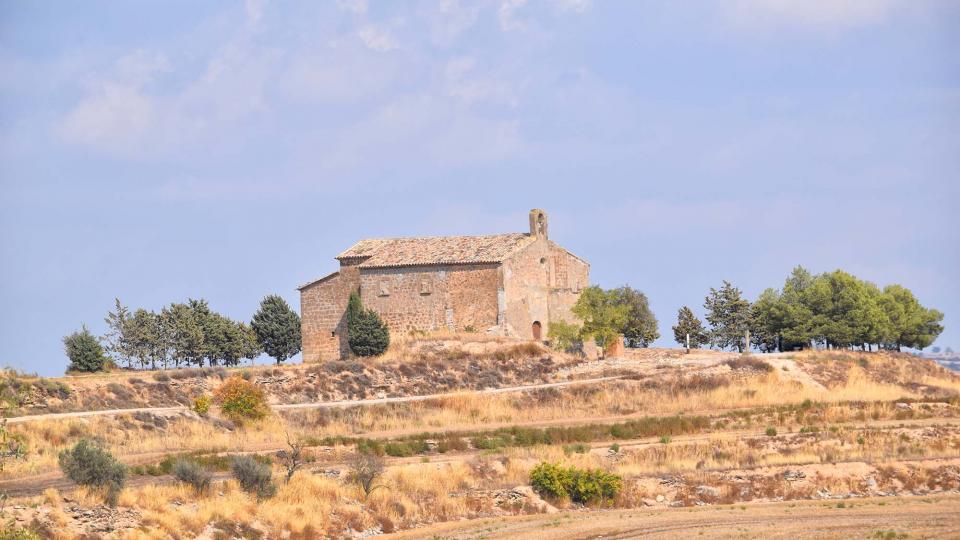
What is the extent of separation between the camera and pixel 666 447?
42.4m

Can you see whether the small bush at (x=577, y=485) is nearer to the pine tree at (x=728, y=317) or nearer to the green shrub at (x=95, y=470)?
the green shrub at (x=95, y=470)

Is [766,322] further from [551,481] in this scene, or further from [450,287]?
[551,481]

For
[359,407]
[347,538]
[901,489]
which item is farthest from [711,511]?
[359,407]

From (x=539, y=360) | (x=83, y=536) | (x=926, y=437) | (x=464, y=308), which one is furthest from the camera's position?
(x=464, y=308)

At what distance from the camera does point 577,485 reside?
3641 cm

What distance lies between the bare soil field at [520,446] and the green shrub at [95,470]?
1.05 ft

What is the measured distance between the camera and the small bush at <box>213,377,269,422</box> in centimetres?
4975

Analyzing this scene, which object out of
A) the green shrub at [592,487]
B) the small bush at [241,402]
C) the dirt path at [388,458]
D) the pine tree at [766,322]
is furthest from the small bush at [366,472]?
the pine tree at [766,322]

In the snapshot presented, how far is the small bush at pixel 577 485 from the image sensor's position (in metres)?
36.4

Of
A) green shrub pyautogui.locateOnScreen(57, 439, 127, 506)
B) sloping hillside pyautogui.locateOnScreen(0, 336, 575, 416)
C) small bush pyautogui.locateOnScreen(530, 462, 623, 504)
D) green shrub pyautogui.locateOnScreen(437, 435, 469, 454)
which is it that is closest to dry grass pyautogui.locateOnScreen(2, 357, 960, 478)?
green shrub pyautogui.locateOnScreen(437, 435, 469, 454)

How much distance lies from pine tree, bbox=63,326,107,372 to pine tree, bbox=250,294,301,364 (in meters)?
13.5

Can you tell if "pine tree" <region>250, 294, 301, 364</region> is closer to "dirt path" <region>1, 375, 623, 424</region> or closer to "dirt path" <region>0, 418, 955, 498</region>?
"dirt path" <region>1, 375, 623, 424</region>

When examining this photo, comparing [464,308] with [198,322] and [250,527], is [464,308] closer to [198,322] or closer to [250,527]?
[198,322]

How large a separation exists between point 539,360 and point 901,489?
30067mm
